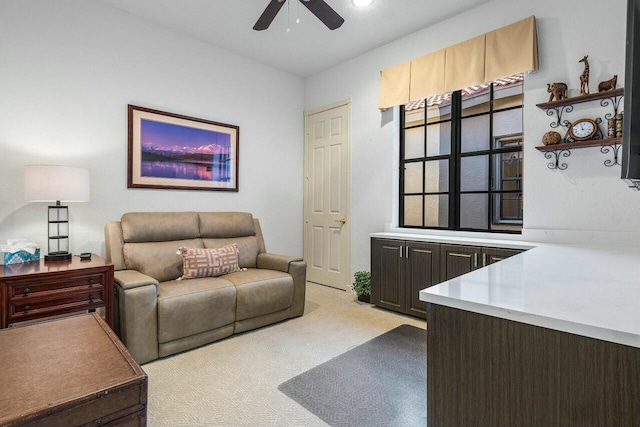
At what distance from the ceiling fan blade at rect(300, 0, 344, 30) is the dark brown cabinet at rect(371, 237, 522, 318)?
2058 mm

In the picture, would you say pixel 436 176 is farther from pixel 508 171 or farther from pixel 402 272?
pixel 402 272

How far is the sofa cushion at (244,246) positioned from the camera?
3398 millimetres

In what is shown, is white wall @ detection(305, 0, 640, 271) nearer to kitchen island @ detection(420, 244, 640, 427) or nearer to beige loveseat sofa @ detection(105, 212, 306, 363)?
kitchen island @ detection(420, 244, 640, 427)

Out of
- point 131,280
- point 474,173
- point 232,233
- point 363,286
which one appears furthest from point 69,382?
point 474,173

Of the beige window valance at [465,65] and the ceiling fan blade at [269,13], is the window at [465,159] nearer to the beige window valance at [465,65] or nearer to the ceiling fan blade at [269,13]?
the beige window valance at [465,65]

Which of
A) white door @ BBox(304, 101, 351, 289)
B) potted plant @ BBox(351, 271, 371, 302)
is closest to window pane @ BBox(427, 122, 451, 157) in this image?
white door @ BBox(304, 101, 351, 289)

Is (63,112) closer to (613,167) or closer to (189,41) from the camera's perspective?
(189,41)

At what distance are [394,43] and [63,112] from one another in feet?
11.2

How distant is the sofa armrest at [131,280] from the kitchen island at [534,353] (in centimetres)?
211

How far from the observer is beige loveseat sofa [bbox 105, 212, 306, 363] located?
7.64 feet

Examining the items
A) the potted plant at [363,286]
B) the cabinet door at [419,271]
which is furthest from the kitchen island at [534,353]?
the potted plant at [363,286]

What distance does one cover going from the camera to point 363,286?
375cm

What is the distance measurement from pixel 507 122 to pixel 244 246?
2949 mm

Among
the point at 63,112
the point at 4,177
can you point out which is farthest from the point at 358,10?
the point at 4,177
